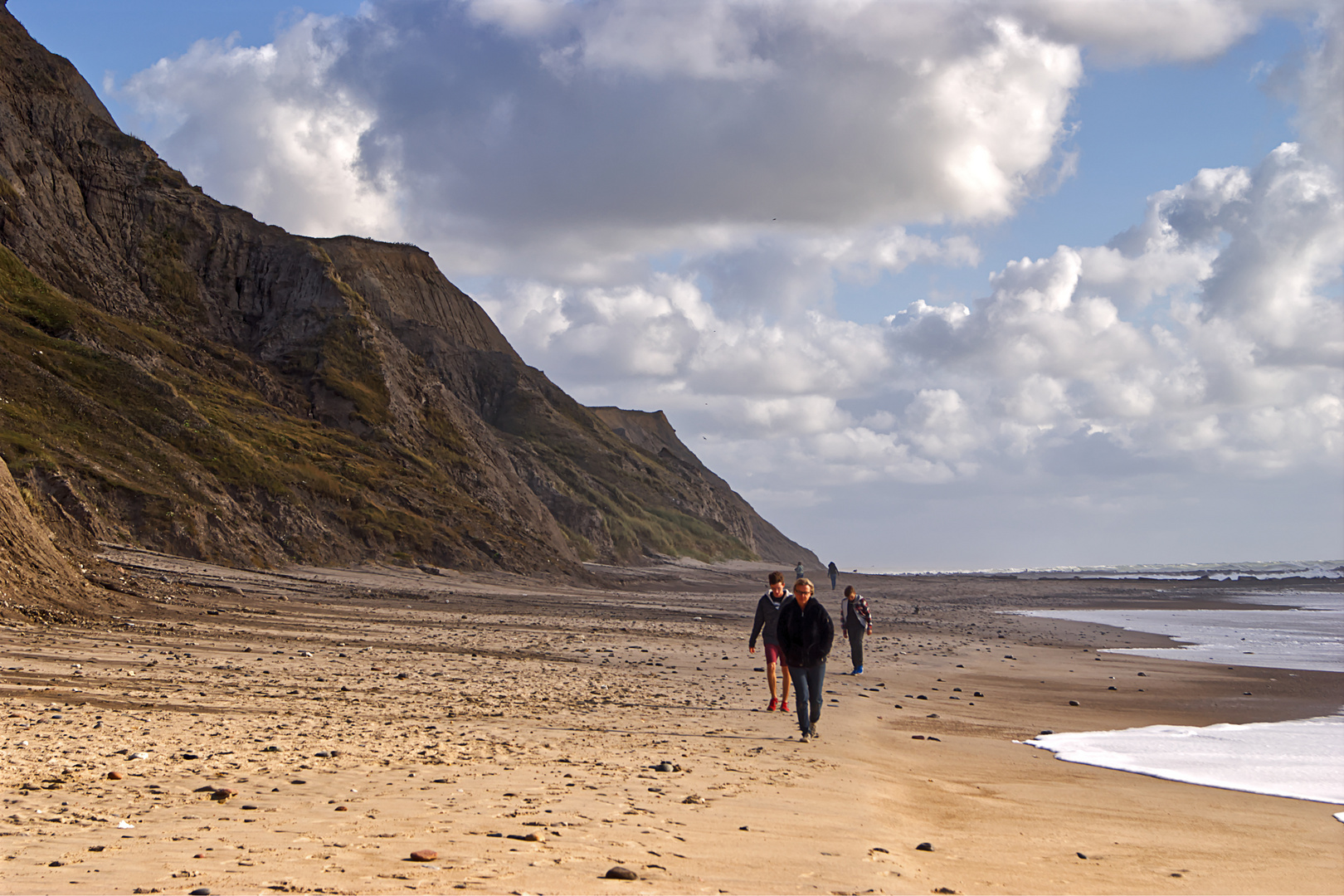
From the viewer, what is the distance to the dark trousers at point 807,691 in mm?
10023

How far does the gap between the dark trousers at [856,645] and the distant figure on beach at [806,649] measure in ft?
20.7

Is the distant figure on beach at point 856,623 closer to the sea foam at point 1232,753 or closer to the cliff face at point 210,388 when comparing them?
the sea foam at point 1232,753

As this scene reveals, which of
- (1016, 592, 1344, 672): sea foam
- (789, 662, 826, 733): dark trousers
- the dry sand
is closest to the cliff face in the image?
the dry sand

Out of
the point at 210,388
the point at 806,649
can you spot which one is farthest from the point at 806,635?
the point at 210,388

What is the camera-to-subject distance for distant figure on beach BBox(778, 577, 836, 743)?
396 inches

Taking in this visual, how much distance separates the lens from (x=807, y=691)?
400 inches

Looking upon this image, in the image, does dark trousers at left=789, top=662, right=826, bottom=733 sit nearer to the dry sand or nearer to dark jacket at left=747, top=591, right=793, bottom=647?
the dry sand

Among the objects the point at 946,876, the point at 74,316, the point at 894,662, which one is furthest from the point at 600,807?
the point at 74,316

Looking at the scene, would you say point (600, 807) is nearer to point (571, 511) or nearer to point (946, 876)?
point (946, 876)

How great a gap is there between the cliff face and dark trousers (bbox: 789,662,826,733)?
20795mm

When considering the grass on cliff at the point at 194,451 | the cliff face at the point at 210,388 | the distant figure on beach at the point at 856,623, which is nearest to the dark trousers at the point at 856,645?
the distant figure on beach at the point at 856,623

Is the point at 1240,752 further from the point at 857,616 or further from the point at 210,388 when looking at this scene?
the point at 210,388

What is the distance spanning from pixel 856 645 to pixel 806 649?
6.76 meters

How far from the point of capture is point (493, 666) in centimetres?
1484
